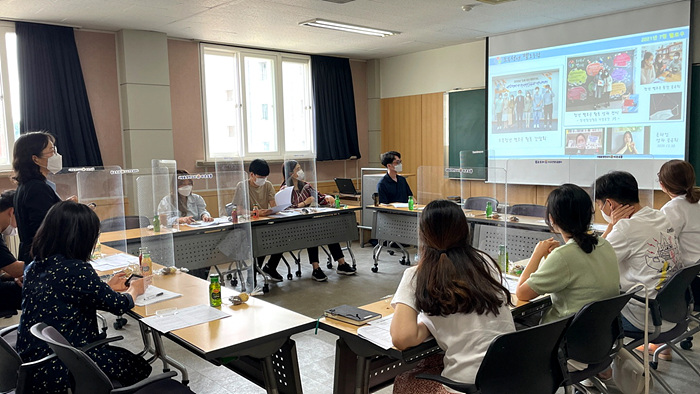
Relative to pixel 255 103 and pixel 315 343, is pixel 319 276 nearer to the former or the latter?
pixel 315 343

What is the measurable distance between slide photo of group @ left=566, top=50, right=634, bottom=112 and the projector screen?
1cm

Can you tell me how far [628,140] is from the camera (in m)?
5.89

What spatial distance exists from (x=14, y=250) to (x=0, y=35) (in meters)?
2.32

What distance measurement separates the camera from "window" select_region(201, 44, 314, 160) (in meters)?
7.21

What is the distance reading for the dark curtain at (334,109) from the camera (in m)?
8.20

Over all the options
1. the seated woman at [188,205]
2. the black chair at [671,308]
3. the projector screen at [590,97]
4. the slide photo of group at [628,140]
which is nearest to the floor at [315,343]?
the black chair at [671,308]

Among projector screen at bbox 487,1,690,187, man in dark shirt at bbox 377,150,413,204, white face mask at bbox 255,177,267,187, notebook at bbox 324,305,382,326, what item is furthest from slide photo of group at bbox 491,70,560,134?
notebook at bbox 324,305,382,326

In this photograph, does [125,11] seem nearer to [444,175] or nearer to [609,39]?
[444,175]

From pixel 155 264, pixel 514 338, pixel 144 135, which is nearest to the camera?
pixel 514 338

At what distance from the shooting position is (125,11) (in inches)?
209

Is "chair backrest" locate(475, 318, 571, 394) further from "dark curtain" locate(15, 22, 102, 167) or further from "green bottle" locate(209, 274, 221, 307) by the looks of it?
"dark curtain" locate(15, 22, 102, 167)

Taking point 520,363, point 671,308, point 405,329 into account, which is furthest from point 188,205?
point 671,308

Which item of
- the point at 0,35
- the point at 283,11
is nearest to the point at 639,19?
the point at 283,11

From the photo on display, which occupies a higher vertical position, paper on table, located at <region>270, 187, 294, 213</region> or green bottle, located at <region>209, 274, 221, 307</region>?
paper on table, located at <region>270, 187, 294, 213</region>
